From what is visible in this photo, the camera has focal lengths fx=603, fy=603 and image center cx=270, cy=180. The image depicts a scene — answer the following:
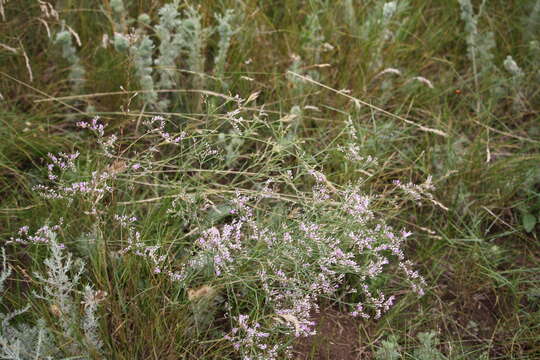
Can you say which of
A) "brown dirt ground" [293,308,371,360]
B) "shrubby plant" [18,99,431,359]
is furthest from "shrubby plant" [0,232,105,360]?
"brown dirt ground" [293,308,371,360]

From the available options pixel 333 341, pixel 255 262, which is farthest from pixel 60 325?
pixel 333 341

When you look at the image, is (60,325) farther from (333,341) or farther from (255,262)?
(333,341)

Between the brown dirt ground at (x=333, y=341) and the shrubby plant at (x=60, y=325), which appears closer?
the shrubby plant at (x=60, y=325)

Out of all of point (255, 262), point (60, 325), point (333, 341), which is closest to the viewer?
point (60, 325)

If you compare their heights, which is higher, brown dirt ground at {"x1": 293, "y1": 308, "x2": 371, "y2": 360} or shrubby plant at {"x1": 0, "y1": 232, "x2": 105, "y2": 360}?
shrubby plant at {"x1": 0, "y1": 232, "x2": 105, "y2": 360}

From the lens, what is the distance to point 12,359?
5.55ft

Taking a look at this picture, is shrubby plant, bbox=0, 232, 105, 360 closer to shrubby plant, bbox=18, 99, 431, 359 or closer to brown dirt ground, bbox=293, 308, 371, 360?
shrubby plant, bbox=18, 99, 431, 359

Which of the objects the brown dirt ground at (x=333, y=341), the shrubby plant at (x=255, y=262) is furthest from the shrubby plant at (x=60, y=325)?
the brown dirt ground at (x=333, y=341)

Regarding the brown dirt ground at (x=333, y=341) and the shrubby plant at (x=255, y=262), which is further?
the brown dirt ground at (x=333, y=341)

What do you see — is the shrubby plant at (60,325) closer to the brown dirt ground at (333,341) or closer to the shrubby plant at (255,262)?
the shrubby plant at (255,262)

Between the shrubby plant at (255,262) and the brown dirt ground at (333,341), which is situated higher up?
the shrubby plant at (255,262)

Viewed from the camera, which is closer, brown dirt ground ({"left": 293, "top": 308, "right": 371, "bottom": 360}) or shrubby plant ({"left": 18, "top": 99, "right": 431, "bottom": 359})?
shrubby plant ({"left": 18, "top": 99, "right": 431, "bottom": 359})

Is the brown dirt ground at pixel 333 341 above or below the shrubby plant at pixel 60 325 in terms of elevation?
below

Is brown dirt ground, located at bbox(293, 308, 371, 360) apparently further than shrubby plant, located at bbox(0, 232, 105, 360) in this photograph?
Yes
